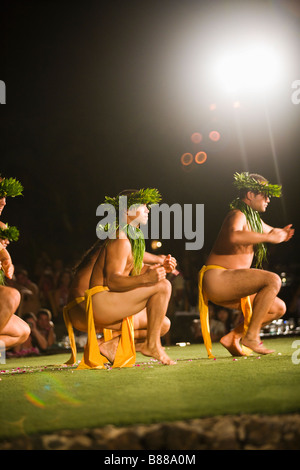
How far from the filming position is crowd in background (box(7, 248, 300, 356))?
711cm

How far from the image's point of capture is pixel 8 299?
3922 mm

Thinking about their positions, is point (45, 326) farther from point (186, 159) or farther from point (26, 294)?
point (186, 159)

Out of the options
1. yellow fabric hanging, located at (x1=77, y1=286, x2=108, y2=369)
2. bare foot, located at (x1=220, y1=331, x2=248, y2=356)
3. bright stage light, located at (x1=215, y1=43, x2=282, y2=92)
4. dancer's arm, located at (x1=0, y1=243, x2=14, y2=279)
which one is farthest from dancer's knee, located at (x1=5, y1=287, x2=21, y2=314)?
bright stage light, located at (x1=215, y1=43, x2=282, y2=92)

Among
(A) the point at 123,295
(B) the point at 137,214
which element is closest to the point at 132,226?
(B) the point at 137,214

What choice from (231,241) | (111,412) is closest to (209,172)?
(231,241)

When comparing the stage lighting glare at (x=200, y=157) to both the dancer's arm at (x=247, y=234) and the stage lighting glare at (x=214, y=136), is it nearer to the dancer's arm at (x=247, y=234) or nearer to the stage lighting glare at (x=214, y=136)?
the stage lighting glare at (x=214, y=136)

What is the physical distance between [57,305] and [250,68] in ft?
13.4

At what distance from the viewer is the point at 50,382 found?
11.4ft

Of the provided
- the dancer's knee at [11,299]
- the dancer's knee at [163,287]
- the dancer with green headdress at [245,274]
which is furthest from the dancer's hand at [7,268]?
the dancer with green headdress at [245,274]

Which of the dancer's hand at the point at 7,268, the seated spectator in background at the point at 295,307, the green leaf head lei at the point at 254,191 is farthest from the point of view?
the seated spectator in background at the point at 295,307

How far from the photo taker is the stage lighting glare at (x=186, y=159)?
32.0ft

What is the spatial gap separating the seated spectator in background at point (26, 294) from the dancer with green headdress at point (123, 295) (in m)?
3.16
